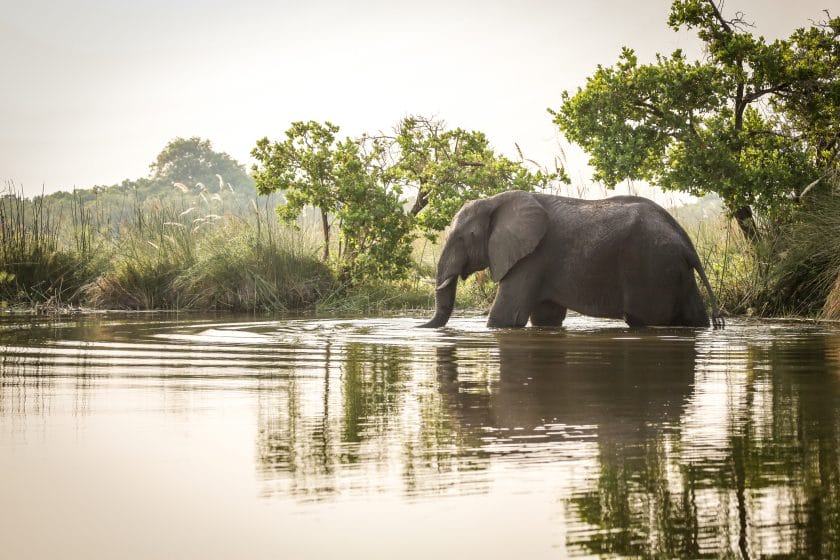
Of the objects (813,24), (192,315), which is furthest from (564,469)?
(813,24)

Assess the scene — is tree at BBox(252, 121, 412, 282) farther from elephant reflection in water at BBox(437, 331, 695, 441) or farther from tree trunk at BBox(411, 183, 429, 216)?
elephant reflection in water at BBox(437, 331, 695, 441)

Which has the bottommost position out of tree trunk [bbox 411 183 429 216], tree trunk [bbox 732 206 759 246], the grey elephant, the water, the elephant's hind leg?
the water

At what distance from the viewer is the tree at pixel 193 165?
6806 cm

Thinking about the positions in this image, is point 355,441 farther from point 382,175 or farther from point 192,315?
point 382,175

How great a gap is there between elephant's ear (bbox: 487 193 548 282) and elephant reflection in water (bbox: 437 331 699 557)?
110 inches

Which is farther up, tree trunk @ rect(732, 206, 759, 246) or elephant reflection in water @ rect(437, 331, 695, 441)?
tree trunk @ rect(732, 206, 759, 246)

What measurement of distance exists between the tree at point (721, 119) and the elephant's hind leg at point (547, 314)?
3.58m

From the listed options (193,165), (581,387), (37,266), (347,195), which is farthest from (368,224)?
(193,165)

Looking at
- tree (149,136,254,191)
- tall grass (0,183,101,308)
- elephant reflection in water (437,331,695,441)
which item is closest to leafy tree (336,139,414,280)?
tall grass (0,183,101,308)

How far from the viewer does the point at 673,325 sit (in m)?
11.1

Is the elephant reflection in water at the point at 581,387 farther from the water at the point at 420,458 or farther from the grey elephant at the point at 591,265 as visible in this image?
the grey elephant at the point at 591,265

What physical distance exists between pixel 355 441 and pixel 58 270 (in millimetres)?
14526

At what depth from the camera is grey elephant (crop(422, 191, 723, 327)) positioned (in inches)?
430

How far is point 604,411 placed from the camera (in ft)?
14.5
